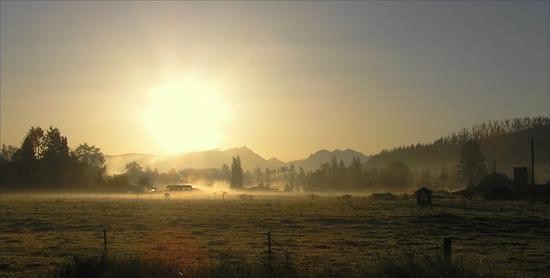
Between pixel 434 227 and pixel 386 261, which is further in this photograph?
pixel 434 227

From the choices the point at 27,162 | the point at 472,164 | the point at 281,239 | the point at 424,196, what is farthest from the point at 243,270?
the point at 472,164

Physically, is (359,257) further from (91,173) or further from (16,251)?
(91,173)

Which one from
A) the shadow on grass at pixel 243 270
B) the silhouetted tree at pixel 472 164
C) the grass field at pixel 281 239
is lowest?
the grass field at pixel 281 239

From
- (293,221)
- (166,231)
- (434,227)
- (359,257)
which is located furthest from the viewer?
(293,221)

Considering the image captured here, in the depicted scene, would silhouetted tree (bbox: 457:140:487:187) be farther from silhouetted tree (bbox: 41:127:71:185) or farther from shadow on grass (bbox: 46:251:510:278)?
shadow on grass (bbox: 46:251:510:278)

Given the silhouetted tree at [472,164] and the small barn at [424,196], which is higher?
the silhouetted tree at [472,164]

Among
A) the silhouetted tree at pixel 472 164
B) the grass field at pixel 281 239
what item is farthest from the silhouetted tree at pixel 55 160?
the silhouetted tree at pixel 472 164

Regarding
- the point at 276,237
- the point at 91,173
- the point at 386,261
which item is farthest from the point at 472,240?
the point at 91,173

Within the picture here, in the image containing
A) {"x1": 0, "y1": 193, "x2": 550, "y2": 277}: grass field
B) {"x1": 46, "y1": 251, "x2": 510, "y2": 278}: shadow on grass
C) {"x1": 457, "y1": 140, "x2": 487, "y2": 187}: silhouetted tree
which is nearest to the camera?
{"x1": 46, "y1": 251, "x2": 510, "y2": 278}: shadow on grass

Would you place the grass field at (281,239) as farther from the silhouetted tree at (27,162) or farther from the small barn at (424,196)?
the silhouetted tree at (27,162)

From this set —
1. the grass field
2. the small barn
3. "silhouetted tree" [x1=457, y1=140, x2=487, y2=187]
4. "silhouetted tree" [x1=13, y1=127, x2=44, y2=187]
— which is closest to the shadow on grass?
the grass field

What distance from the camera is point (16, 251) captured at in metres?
29.8

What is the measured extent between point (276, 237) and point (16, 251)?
15.2 m

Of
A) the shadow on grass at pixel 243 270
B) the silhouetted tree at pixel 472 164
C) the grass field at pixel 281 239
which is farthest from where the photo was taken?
the silhouetted tree at pixel 472 164
